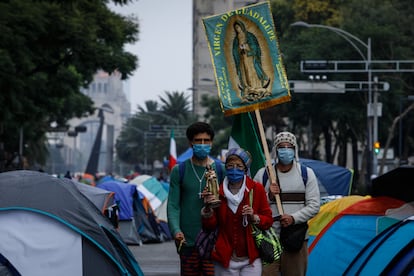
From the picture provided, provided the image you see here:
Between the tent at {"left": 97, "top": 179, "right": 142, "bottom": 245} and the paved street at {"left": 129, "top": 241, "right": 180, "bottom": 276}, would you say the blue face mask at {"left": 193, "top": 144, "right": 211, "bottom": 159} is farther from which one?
the tent at {"left": 97, "top": 179, "right": 142, "bottom": 245}

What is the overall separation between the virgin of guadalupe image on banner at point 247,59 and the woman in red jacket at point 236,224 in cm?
155

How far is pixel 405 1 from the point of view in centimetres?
4478

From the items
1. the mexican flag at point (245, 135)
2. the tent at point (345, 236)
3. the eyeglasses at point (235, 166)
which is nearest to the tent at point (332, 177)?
the tent at point (345, 236)

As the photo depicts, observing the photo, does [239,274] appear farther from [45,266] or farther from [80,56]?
[80,56]

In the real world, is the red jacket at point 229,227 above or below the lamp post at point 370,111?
below

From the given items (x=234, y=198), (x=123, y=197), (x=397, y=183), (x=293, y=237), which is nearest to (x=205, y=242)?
(x=234, y=198)

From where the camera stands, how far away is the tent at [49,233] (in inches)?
363

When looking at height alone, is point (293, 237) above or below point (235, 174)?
below

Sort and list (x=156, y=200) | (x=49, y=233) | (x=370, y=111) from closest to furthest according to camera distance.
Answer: (x=49, y=233)
(x=156, y=200)
(x=370, y=111)

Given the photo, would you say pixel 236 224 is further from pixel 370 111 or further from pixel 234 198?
pixel 370 111

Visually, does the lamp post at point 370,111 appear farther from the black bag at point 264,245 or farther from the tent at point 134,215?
the black bag at point 264,245

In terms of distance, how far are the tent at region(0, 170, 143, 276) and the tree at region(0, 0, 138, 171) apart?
54.5 feet

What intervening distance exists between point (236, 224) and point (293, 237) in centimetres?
105

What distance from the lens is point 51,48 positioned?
3114 centimetres
